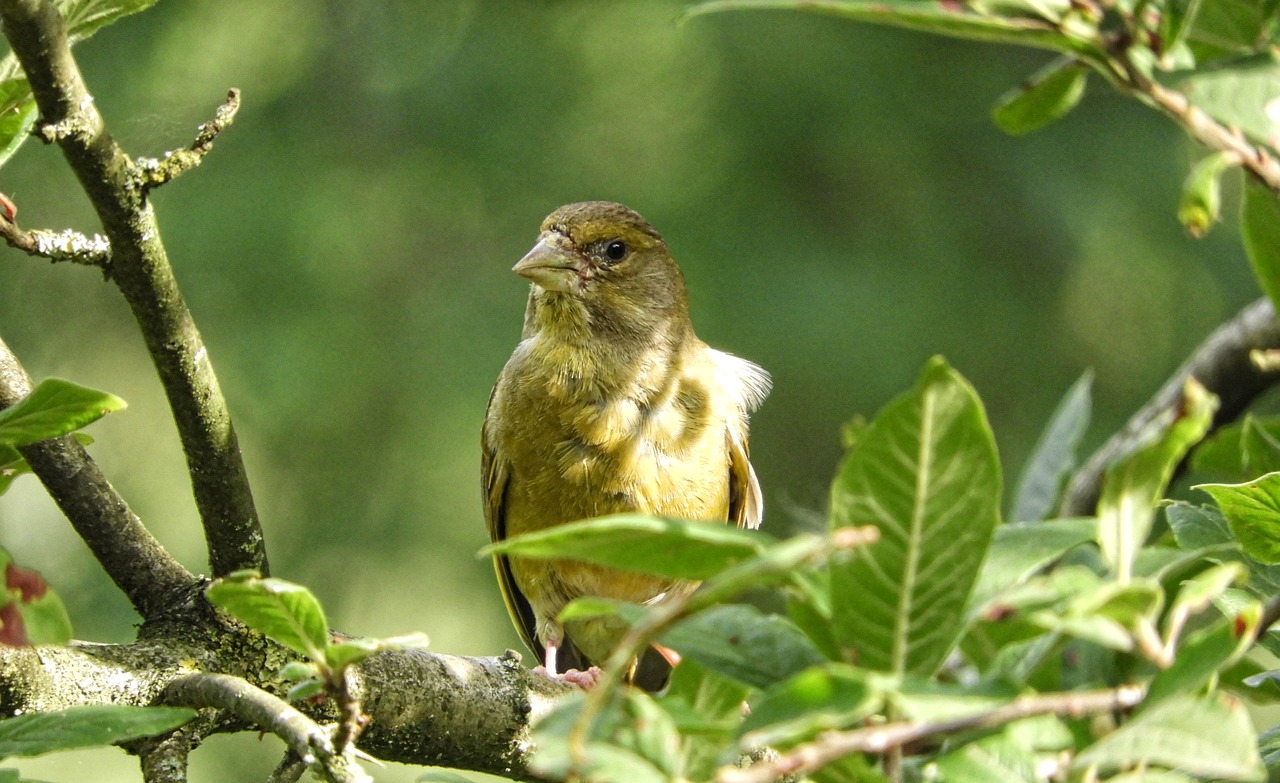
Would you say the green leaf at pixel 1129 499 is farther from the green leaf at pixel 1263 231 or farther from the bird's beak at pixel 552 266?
the bird's beak at pixel 552 266

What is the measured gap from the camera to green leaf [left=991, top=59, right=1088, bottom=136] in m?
1.52

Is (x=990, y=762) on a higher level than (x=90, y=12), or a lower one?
lower

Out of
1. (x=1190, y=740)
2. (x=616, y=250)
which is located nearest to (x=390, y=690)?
(x=1190, y=740)

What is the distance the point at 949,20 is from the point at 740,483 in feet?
11.9

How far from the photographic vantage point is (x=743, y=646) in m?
1.27

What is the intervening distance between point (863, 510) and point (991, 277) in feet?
23.4

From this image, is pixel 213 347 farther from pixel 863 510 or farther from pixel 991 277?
pixel 863 510

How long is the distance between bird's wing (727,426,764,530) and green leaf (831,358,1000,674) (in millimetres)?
3482

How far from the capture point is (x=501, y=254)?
7746mm

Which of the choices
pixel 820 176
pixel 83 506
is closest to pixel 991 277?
pixel 820 176

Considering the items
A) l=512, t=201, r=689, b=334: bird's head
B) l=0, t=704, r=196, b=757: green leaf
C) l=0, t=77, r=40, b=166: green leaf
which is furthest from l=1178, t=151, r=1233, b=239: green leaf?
l=512, t=201, r=689, b=334: bird's head

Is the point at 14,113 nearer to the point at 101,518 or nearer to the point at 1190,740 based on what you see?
the point at 101,518

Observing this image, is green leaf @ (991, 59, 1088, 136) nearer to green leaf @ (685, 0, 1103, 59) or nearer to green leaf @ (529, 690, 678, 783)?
green leaf @ (685, 0, 1103, 59)

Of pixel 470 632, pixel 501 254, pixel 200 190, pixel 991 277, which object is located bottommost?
pixel 470 632
